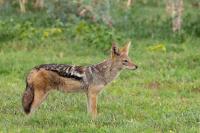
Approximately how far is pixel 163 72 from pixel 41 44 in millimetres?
4336

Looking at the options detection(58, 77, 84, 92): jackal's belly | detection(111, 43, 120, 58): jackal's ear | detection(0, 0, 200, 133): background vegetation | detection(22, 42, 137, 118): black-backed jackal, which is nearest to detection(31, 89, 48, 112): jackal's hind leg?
detection(22, 42, 137, 118): black-backed jackal

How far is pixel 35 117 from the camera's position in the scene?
34.5ft

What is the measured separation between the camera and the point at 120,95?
1330cm

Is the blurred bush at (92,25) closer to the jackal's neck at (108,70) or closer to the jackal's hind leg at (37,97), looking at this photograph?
the jackal's neck at (108,70)

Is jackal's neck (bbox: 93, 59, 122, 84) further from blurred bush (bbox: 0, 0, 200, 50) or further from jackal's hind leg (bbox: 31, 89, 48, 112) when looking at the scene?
blurred bush (bbox: 0, 0, 200, 50)

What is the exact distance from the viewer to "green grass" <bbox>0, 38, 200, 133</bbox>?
10133mm

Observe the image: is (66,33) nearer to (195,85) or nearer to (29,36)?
(29,36)

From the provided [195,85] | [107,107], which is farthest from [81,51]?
[107,107]

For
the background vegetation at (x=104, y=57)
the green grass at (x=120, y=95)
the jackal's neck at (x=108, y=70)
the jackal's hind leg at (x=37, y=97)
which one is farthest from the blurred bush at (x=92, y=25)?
the jackal's hind leg at (x=37, y=97)

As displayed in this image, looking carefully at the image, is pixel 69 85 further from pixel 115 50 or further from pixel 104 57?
pixel 104 57

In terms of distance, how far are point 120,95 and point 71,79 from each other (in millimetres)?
2375

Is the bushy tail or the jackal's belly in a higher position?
the jackal's belly

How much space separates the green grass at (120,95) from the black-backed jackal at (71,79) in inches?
11.6

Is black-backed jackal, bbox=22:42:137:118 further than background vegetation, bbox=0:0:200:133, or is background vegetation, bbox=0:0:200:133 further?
black-backed jackal, bbox=22:42:137:118
